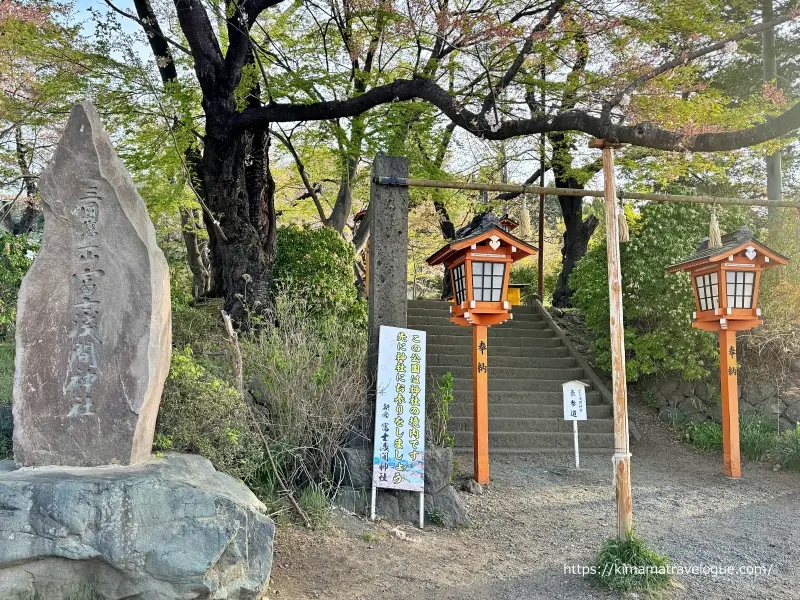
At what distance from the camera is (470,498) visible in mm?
6273

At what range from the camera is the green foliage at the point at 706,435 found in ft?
28.3

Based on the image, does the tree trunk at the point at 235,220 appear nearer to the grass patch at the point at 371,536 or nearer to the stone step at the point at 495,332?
the stone step at the point at 495,332

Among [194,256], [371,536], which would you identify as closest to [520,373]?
[371,536]

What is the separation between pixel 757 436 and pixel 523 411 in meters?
3.09

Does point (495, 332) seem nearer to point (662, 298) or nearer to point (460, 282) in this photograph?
point (662, 298)

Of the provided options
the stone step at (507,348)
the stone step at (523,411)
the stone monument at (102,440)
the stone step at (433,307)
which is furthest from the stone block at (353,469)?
the stone step at (433,307)

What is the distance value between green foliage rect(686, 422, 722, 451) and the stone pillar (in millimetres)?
5274

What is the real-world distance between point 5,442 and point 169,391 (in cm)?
151

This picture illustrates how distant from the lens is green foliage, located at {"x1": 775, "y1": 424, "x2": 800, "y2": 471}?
7.52 meters

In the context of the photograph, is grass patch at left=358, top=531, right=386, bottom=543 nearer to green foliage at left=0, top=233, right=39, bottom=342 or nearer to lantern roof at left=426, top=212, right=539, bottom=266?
lantern roof at left=426, top=212, right=539, bottom=266

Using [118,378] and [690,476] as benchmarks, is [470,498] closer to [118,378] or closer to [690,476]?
[690,476]

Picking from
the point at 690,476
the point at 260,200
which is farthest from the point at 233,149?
the point at 690,476

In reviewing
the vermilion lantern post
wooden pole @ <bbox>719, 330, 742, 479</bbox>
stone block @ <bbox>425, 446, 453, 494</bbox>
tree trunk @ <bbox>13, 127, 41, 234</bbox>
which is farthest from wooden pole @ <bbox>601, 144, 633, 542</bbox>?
tree trunk @ <bbox>13, 127, 41, 234</bbox>

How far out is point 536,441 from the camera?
882 centimetres
